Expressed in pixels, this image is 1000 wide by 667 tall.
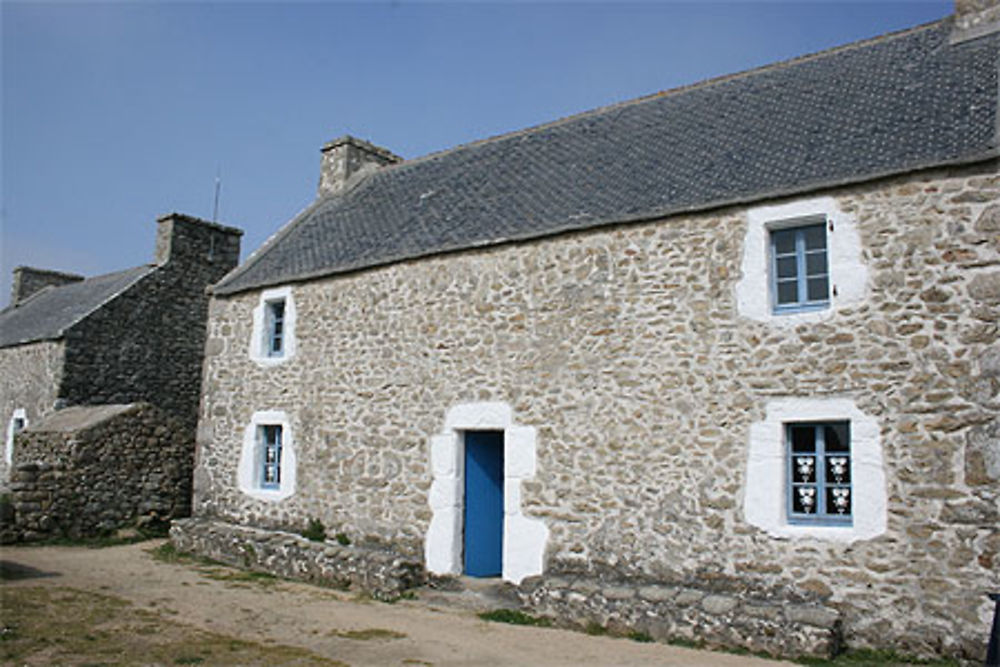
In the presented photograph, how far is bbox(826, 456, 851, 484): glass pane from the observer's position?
667 centimetres

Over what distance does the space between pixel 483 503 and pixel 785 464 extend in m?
3.74

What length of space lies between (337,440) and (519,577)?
3280 mm

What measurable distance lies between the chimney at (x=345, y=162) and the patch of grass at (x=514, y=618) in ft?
29.9

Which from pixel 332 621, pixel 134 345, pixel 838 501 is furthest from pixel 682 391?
pixel 134 345

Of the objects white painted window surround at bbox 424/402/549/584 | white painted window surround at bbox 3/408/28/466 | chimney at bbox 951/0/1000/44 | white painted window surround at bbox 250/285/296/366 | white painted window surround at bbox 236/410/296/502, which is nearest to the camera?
white painted window surround at bbox 424/402/549/584

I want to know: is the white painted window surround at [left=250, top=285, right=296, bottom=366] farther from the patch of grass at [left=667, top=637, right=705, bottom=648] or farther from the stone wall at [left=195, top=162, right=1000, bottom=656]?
the patch of grass at [left=667, top=637, right=705, bottom=648]

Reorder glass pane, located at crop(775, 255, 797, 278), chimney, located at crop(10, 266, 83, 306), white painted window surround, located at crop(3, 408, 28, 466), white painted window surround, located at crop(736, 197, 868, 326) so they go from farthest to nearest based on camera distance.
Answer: chimney, located at crop(10, 266, 83, 306) < white painted window surround, located at crop(3, 408, 28, 466) < glass pane, located at crop(775, 255, 797, 278) < white painted window surround, located at crop(736, 197, 868, 326)

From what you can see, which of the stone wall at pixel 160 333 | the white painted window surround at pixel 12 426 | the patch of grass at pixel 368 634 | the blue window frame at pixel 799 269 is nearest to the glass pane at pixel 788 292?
the blue window frame at pixel 799 269

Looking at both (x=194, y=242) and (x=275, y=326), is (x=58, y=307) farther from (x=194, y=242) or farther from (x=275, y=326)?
(x=275, y=326)

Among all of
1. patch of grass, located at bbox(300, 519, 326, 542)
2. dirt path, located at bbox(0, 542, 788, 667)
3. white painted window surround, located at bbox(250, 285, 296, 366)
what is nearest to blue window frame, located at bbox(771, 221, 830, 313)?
dirt path, located at bbox(0, 542, 788, 667)

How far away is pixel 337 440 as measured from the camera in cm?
1016

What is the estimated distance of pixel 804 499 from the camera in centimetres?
683

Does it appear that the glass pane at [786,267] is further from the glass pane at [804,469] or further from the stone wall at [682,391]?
the glass pane at [804,469]

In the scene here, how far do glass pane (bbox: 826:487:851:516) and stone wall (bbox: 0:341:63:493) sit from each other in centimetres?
1390
